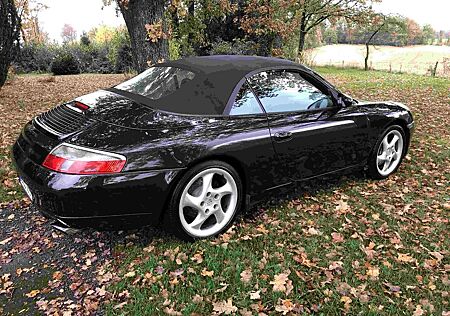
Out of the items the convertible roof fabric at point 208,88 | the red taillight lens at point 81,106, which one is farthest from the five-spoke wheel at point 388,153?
the red taillight lens at point 81,106

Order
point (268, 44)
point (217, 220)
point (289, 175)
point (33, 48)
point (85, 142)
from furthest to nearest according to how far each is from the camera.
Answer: point (33, 48)
point (268, 44)
point (289, 175)
point (217, 220)
point (85, 142)

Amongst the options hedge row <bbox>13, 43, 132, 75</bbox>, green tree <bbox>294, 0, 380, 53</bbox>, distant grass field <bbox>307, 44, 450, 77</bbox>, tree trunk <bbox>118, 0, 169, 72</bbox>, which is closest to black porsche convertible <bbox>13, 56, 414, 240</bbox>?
tree trunk <bbox>118, 0, 169, 72</bbox>

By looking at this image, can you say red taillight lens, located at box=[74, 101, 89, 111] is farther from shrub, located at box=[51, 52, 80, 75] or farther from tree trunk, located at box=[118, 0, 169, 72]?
shrub, located at box=[51, 52, 80, 75]

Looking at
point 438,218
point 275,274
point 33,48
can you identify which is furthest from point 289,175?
point 33,48

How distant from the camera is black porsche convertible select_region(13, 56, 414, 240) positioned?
276 centimetres

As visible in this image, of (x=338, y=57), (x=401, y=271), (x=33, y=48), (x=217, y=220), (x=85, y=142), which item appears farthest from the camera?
(x=338, y=57)

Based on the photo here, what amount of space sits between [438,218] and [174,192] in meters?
2.72

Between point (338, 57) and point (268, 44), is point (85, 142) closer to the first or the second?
point (268, 44)

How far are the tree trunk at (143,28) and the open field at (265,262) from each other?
385 centimetres

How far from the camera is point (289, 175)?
12.1 feet

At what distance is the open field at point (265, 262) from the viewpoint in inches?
106

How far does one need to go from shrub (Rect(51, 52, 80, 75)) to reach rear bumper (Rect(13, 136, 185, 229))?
1836cm

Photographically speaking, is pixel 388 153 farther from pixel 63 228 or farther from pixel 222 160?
pixel 63 228

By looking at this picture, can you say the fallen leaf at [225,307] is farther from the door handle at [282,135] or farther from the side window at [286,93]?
the side window at [286,93]
